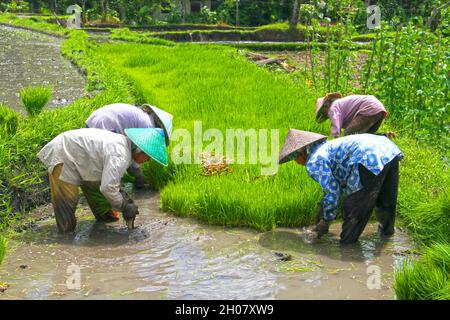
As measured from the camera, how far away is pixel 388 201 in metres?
4.28

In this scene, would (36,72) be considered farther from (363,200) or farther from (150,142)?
(363,200)

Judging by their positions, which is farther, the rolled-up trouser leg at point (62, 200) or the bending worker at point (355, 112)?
the bending worker at point (355, 112)

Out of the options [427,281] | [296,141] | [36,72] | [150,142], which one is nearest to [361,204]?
[296,141]

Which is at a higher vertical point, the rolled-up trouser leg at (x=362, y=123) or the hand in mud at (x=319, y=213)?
the rolled-up trouser leg at (x=362, y=123)

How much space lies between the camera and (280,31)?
24.0 metres

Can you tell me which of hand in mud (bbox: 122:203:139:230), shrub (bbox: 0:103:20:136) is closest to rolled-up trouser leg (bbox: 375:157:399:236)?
hand in mud (bbox: 122:203:139:230)

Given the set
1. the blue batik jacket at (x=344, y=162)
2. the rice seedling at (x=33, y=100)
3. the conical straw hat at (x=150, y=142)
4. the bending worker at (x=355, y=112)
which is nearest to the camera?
the blue batik jacket at (x=344, y=162)

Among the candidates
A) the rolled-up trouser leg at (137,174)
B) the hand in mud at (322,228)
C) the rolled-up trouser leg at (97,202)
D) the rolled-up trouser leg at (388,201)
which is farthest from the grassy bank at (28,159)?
the rolled-up trouser leg at (388,201)

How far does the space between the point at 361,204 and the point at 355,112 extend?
5.33 ft

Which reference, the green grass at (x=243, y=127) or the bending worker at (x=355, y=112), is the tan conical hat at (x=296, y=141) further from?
the bending worker at (x=355, y=112)

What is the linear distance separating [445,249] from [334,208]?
913 millimetres

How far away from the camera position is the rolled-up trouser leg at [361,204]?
4.05m

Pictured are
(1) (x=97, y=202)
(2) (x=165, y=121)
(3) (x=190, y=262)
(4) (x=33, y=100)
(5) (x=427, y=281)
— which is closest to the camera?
(5) (x=427, y=281)

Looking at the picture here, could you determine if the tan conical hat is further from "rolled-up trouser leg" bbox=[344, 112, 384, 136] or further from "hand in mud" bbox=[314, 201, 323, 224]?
"rolled-up trouser leg" bbox=[344, 112, 384, 136]
